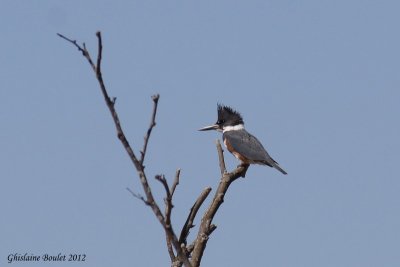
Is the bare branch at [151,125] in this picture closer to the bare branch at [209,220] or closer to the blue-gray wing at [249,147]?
the bare branch at [209,220]

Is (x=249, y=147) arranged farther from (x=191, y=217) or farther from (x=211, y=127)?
(x=191, y=217)

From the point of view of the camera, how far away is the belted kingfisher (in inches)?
423

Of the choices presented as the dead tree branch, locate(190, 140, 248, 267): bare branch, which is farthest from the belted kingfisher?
locate(190, 140, 248, 267): bare branch

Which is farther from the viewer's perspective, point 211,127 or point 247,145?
point 211,127

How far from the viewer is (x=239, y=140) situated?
36.6ft

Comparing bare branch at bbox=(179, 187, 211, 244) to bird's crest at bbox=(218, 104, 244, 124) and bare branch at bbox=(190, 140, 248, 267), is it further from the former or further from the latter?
bird's crest at bbox=(218, 104, 244, 124)

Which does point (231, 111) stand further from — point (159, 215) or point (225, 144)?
point (159, 215)

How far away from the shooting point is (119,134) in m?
2.82

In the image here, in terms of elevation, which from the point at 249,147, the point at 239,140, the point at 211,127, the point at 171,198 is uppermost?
the point at 211,127

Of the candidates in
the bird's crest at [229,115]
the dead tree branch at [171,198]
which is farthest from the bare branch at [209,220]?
the bird's crest at [229,115]

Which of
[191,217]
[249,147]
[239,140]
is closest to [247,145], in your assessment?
[249,147]

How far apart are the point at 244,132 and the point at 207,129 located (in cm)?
89

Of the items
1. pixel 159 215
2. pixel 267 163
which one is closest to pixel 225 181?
pixel 159 215

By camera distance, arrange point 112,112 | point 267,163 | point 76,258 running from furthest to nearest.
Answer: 1. point 267,163
2. point 76,258
3. point 112,112
